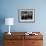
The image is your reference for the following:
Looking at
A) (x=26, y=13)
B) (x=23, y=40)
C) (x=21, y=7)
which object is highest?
(x=21, y=7)

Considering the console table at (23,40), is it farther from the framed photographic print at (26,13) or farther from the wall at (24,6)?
the framed photographic print at (26,13)

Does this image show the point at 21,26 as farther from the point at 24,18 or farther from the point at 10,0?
the point at 10,0

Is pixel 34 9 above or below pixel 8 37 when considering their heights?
above

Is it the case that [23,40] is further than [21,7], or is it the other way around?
[21,7]

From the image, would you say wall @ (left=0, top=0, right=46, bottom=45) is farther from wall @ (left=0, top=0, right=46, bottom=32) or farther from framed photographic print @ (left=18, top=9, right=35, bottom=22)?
framed photographic print @ (left=18, top=9, right=35, bottom=22)

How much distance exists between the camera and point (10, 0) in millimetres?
4488

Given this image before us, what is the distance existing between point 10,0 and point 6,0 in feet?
0.47

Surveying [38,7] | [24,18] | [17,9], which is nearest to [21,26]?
[24,18]

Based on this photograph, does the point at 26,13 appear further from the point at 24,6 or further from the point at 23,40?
the point at 23,40

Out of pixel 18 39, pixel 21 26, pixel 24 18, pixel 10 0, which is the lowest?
pixel 18 39

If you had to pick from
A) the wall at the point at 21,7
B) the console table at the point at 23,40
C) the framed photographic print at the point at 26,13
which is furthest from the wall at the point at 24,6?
the console table at the point at 23,40

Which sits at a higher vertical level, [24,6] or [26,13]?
[24,6]

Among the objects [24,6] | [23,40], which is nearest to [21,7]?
[24,6]

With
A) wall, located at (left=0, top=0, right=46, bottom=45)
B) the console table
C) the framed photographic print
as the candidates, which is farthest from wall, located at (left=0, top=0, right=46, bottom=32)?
the console table
